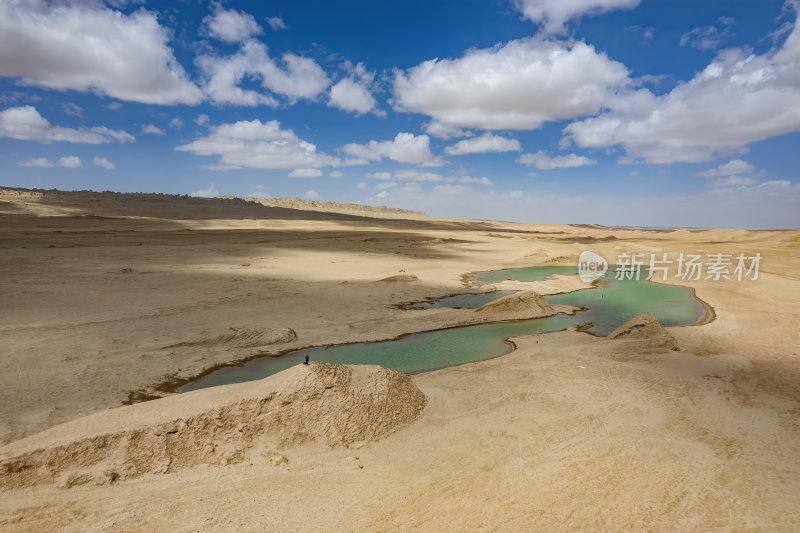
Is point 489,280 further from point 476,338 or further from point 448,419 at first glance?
point 448,419

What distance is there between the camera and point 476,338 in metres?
10.1

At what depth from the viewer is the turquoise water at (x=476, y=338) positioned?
800 cm

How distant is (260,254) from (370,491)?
21.0 meters

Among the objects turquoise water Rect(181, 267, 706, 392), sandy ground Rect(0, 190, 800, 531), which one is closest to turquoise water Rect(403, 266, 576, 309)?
sandy ground Rect(0, 190, 800, 531)

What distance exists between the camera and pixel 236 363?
791 centimetres

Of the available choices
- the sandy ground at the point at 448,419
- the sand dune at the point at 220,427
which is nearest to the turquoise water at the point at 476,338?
the sandy ground at the point at 448,419

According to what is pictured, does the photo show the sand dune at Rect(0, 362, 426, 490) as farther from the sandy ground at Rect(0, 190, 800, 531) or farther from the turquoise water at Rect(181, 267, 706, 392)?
the turquoise water at Rect(181, 267, 706, 392)

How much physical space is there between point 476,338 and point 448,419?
4664mm

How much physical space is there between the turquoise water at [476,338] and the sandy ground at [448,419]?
52 centimetres

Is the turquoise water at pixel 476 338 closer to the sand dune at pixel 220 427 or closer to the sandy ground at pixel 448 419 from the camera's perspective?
the sandy ground at pixel 448 419

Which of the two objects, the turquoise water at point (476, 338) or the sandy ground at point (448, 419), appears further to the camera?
the turquoise water at point (476, 338)

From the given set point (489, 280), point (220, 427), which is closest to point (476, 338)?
point (220, 427)

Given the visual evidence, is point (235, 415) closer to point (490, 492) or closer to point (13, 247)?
point (490, 492)

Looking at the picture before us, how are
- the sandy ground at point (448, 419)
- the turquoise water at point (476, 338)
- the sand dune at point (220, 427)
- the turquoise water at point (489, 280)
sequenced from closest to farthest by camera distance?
the sandy ground at point (448, 419) < the sand dune at point (220, 427) < the turquoise water at point (476, 338) < the turquoise water at point (489, 280)
